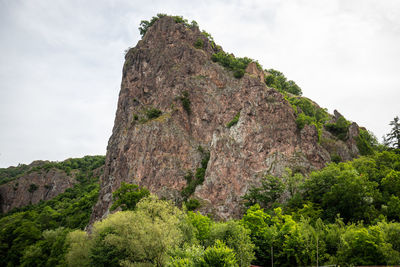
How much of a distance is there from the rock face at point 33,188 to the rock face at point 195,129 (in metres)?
55.2

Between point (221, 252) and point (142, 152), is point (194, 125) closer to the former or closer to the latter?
point (142, 152)

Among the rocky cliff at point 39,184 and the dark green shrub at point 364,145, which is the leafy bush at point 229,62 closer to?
the dark green shrub at point 364,145

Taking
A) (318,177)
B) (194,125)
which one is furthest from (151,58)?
(318,177)

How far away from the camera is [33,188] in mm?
126375

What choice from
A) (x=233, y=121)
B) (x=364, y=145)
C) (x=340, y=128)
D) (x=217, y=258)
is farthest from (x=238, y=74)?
(x=217, y=258)

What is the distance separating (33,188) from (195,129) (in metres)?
92.2

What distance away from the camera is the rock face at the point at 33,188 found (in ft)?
407

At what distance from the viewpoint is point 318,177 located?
54156 mm

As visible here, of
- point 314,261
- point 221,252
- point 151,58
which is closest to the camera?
point 221,252

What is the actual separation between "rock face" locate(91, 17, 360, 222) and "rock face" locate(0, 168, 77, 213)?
55.2m

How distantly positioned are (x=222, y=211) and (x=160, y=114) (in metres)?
34.1

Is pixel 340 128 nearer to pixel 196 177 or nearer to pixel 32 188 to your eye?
pixel 196 177

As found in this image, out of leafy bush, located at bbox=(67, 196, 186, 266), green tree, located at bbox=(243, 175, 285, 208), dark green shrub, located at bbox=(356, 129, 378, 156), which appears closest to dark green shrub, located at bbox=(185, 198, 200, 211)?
green tree, located at bbox=(243, 175, 285, 208)

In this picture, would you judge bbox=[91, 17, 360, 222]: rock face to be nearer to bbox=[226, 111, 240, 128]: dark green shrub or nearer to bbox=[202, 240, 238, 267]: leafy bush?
bbox=[226, 111, 240, 128]: dark green shrub
